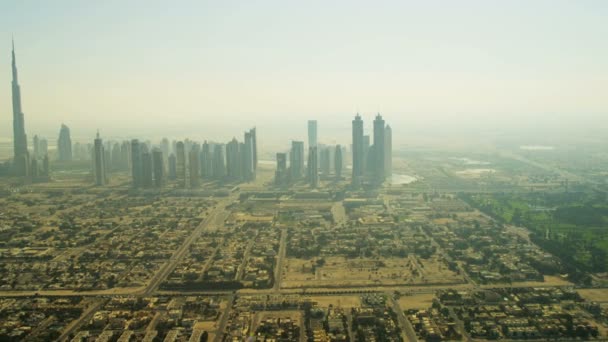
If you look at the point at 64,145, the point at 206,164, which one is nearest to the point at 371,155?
the point at 206,164

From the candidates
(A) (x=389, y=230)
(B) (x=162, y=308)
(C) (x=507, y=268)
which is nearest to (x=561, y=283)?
(C) (x=507, y=268)

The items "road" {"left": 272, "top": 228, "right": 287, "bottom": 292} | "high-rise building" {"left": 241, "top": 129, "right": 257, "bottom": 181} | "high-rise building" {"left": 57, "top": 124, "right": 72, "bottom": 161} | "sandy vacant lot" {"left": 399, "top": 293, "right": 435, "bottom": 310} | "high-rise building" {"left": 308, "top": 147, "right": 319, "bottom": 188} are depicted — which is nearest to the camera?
"sandy vacant lot" {"left": 399, "top": 293, "right": 435, "bottom": 310}

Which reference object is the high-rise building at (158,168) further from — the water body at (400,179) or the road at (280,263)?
the water body at (400,179)

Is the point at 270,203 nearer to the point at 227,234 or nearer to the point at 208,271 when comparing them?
the point at 227,234

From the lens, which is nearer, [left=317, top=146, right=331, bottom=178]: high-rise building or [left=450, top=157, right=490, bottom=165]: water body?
[left=317, top=146, right=331, bottom=178]: high-rise building

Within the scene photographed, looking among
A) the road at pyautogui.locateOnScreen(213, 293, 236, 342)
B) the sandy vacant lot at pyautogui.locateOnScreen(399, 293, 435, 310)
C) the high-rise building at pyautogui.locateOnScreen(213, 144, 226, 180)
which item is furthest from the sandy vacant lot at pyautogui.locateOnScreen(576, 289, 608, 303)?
the high-rise building at pyautogui.locateOnScreen(213, 144, 226, 180)

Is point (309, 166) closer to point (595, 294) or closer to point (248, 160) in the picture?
point (248, 160)

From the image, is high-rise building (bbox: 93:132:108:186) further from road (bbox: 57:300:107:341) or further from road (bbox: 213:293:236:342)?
road (bbox: 213:293:236:342)
